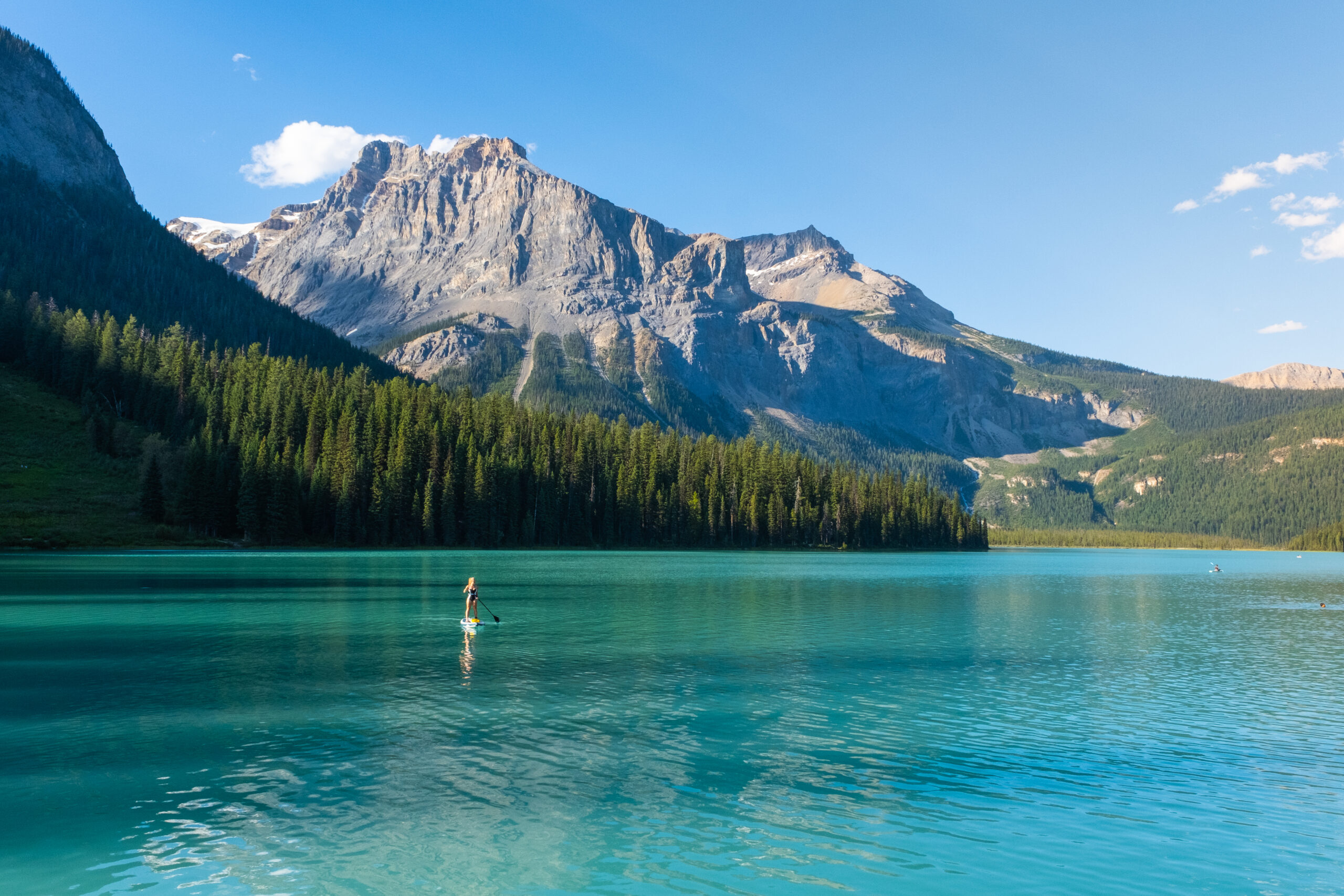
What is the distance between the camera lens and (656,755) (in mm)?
23312

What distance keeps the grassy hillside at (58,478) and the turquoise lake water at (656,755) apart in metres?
73.6

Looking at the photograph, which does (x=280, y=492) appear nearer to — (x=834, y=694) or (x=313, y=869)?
(x=834, y=694)

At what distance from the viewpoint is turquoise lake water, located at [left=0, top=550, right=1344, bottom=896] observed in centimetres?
1583

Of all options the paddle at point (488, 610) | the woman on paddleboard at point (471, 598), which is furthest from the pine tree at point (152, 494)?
the woman on paddleboard at point (471, 598)

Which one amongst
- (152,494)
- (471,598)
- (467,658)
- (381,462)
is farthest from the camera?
(381,462)

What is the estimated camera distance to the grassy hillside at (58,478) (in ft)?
379

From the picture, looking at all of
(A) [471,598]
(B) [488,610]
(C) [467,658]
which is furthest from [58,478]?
(C) [467,658]

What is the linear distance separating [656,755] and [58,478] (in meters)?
141

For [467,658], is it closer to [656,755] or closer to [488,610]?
[488,610]

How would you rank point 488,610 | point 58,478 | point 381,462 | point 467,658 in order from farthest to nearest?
point 381,462
point 58,478
point 488,610
point 467,658

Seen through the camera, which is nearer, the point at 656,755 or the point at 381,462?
the point at 656,755

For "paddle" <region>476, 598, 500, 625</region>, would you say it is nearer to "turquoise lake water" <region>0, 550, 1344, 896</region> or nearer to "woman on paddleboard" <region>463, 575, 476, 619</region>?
"woman on paddleboard" <region>463, 575, 476, 619</region>

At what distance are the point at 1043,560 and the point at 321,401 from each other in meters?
150

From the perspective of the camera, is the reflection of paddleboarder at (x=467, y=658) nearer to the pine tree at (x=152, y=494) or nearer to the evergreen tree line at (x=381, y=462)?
the evergreen tree line at (x=381, y=462)
